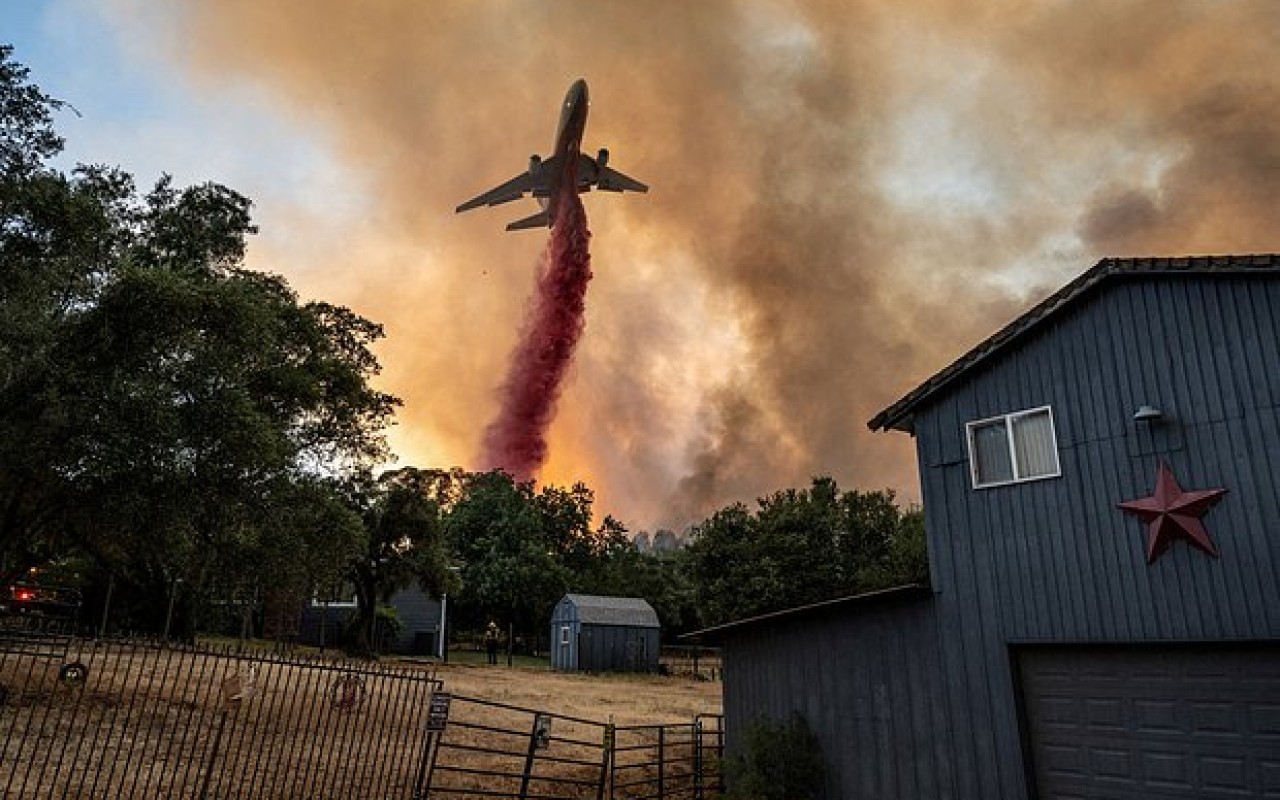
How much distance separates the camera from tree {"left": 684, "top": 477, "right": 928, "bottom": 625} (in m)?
50.8

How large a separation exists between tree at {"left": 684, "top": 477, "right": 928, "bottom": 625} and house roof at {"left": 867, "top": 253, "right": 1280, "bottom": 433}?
3711 centimetres

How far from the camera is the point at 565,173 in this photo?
131 feet

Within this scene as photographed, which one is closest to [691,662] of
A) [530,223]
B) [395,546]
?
[395,546]

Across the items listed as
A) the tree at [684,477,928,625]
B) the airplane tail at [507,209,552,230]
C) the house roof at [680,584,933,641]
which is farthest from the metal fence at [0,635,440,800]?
the tree at [684,477,928,625]

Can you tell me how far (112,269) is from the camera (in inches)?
733

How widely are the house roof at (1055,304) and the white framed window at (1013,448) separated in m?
1.04

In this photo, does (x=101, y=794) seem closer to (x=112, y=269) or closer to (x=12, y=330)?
(x=12, y=330)

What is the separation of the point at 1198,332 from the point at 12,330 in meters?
22.2

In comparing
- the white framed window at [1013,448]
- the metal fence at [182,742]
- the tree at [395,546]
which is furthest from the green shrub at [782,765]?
the tree at [395,546]

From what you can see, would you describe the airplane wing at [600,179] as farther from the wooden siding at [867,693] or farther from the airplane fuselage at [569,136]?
the wooden siding at [867,693]

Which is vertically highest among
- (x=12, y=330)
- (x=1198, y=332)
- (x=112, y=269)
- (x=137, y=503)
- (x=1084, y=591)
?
(x=112, y=269)

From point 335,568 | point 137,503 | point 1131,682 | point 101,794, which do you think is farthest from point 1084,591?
point 335,568

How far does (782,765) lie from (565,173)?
32746 millimetres

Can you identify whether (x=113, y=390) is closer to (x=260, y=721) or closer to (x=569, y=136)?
(x=260, y=721)
